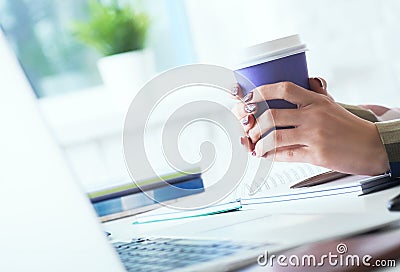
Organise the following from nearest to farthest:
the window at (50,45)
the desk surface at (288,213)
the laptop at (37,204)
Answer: the laptop at (37,204) → the desk surface at (288,213) → the window at (50,45)

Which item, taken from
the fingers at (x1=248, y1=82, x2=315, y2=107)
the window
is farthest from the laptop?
the window

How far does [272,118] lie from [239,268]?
338 millimetres

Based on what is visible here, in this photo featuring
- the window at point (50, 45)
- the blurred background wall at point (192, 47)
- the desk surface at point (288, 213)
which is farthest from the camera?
the window at point (50, 45)

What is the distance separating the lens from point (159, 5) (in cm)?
253

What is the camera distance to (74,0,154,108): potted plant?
2279 millimetres

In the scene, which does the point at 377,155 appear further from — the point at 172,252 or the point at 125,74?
the point at 125,74

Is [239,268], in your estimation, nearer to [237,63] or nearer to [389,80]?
[237,63]

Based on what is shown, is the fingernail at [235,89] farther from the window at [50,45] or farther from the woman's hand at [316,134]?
the window at [50,45]

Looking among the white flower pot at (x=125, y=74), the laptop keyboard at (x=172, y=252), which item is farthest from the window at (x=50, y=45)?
the laptop keyboard at (x=172, y=252)

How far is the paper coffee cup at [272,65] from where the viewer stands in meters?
0.85

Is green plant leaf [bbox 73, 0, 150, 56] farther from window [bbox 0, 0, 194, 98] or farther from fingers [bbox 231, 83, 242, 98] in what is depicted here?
fingers [bbox 231, 83, 242, 98]

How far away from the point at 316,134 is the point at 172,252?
29 centimetres

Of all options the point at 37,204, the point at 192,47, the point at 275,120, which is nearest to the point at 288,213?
the point at 275,120

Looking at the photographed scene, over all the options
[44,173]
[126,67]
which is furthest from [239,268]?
[126,67]
